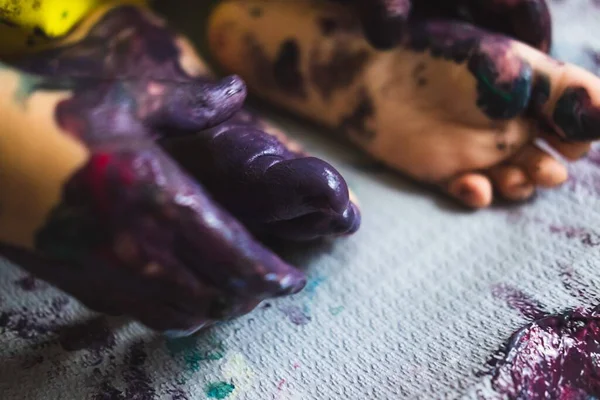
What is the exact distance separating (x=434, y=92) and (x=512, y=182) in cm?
10

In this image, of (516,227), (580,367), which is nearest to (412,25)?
(516,227)

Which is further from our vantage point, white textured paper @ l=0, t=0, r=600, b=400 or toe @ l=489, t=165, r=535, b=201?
toe @ l=489, t=165, r=535, b=201

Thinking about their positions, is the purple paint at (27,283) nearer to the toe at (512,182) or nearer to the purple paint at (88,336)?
the purple paint at (88,336)

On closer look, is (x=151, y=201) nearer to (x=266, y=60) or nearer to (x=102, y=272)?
(x=102, y=272)

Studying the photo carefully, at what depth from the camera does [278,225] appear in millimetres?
451

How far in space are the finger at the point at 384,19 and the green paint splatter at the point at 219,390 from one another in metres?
0.30

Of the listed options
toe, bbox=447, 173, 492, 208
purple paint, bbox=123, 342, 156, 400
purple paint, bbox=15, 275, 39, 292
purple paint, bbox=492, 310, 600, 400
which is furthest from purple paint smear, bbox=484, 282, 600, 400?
purple paint, bbox=15, 275, 39, 292

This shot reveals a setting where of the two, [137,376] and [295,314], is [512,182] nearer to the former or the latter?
[295,314]

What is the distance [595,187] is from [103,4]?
446 mm

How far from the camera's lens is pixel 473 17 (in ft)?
1.88

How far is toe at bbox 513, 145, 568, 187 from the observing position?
53 centimetres

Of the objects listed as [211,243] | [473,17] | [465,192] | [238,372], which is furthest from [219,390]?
[473,17]

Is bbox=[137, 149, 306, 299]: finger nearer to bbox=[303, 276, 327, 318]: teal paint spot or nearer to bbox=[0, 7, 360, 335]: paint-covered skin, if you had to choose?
bbox=[0, 7, 360, 335]: paint-covered skin

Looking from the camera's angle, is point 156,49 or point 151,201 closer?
point 151,201
